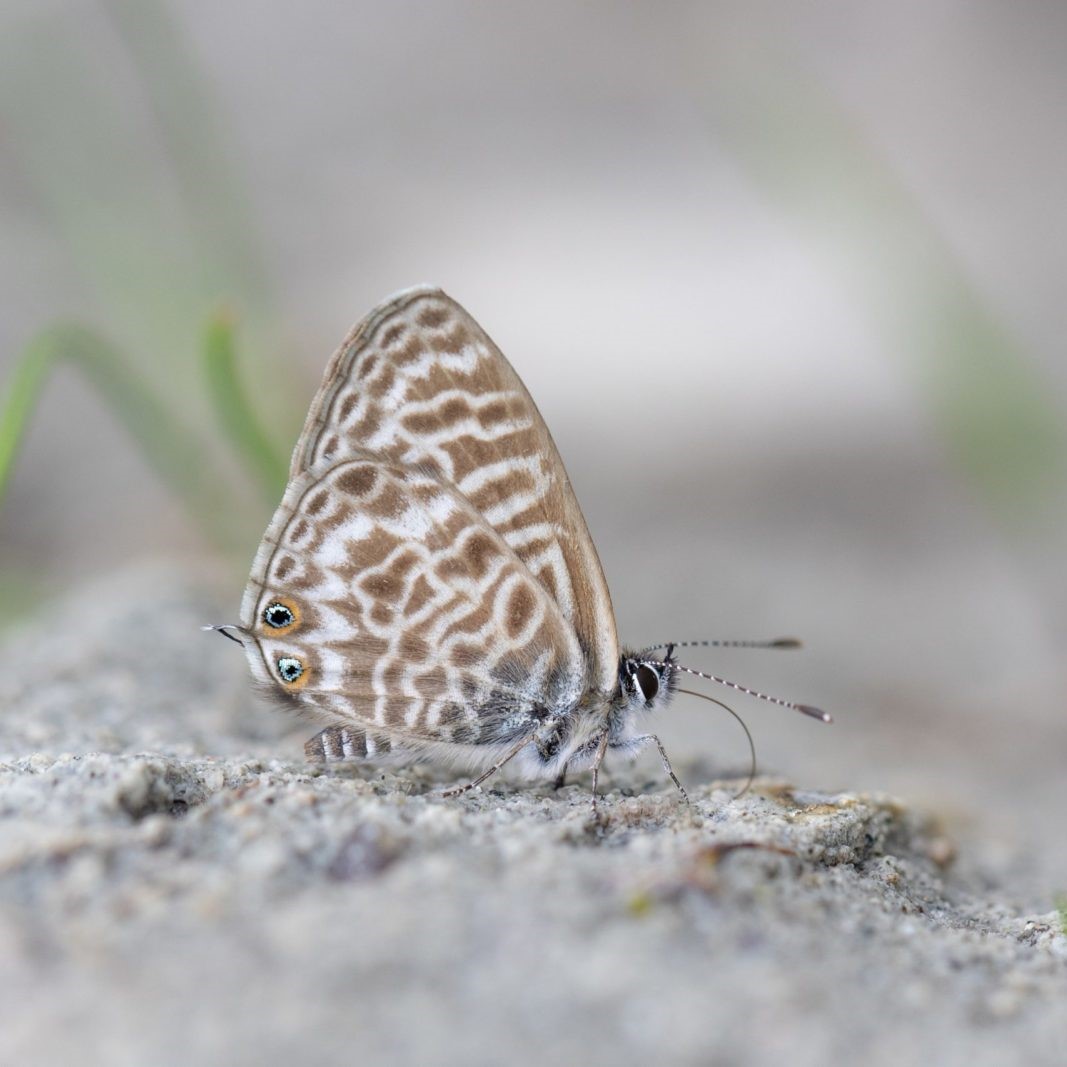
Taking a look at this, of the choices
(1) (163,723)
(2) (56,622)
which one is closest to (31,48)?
(2) (56,622)

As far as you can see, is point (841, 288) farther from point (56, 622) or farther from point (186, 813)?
point (186, 813)

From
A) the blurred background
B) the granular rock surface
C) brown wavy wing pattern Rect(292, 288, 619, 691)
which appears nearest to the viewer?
the granular rock surface

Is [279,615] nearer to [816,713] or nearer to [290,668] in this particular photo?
[290,668]

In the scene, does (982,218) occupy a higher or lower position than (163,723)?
higher

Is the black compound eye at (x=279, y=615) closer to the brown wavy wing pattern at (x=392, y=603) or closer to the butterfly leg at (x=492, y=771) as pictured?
the brown wavy wing pattern at (x=392, y=603)

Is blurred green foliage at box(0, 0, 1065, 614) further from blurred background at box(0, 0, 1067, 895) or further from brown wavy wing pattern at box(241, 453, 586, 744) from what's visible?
brown wavy wing pattern at box(241, 453, 586, 744)

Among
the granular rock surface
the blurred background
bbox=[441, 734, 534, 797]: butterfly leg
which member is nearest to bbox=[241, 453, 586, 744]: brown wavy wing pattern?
bbox=[441, 734, 534, 797]: butterfly leg
